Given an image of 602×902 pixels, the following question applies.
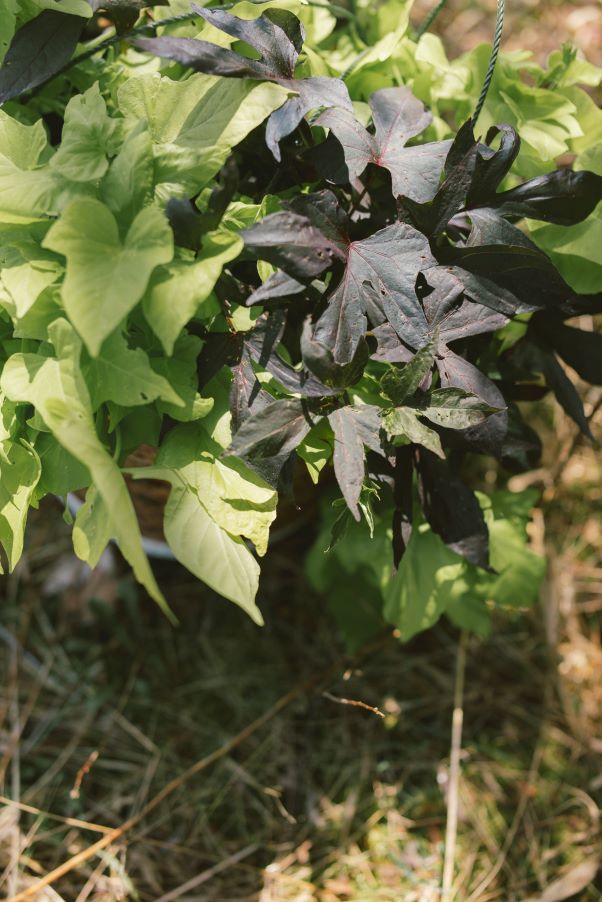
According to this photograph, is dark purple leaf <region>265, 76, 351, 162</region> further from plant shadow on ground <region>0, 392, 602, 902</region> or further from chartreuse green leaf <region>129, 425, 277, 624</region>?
plant shadow on ground <region>0, 392, 602, 902</region>

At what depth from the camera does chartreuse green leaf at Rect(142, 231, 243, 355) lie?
640 mm

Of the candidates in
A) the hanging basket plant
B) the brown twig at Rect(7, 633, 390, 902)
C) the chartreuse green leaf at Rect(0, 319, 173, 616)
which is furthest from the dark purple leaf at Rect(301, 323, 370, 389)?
the brown twig at Rect(7, 633, 390, 902)

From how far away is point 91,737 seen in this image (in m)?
1.36

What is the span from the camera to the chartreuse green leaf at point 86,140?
2.24 feet

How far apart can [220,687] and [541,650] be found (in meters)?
0.65

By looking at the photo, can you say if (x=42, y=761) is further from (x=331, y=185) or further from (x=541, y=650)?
(x=331, y=185)

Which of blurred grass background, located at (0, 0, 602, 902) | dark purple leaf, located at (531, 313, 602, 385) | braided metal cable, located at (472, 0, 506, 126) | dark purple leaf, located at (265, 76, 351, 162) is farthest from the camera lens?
blurred grass background, located at (0, 0, 602, 902)

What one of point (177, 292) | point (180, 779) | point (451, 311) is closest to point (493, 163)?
point (451, 311)

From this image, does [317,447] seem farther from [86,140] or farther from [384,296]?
[86,140]

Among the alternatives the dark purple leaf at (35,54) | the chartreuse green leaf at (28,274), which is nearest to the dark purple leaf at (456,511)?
the chartreuse green leaf at (28,274)

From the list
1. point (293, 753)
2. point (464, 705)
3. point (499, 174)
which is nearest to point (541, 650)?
point (464, 705)

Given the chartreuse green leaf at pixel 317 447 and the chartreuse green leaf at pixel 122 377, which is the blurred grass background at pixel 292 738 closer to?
the chartreuse green leaf at pixel 317 447

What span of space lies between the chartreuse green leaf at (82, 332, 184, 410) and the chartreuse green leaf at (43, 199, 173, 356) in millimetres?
54

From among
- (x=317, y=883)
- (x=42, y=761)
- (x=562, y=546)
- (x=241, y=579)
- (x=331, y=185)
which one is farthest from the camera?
(x=562, y=546)
